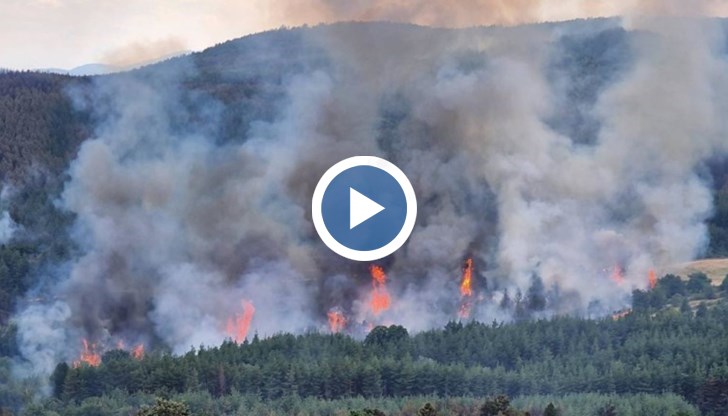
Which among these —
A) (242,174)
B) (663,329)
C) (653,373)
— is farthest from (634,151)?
(653,373)

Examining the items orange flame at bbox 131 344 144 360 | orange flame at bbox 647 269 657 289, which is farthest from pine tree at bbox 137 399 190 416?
orange flame at bbox 647 269 657 289

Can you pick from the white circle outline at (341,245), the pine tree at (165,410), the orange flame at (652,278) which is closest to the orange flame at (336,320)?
the white circle outline at (341,245)

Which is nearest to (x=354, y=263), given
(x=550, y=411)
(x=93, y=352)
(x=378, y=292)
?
(x=378, y=292)

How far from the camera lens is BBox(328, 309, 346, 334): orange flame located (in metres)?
163

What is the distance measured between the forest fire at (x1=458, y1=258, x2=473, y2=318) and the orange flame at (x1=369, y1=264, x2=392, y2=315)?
783cm

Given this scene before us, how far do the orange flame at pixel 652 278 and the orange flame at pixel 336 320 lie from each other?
33.0 m

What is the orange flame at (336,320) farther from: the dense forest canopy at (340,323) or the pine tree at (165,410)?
the pine tree at (165,410)

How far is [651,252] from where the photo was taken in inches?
6983

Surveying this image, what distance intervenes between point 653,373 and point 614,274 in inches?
1905

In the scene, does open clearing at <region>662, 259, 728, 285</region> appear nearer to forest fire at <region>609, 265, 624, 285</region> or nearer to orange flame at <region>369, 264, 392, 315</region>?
forest fire at <region>609, 265, 624, 285</region>

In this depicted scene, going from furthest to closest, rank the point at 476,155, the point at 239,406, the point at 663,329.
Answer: the point at 476,155 → the point at 663,329 → the point at 239,406

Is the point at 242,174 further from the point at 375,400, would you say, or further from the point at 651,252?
the point at 375,400

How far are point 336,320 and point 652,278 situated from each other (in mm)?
34793

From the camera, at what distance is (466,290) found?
169000 millimetres
